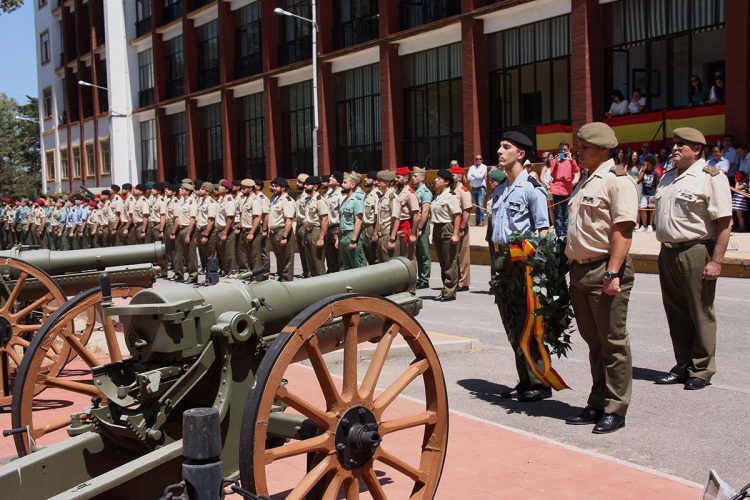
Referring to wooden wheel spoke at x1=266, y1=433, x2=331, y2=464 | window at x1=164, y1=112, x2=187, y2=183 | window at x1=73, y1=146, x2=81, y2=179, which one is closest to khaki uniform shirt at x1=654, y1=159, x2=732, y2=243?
wooden wheel spoke at x1=266, y1=433, x2=331, y2=464

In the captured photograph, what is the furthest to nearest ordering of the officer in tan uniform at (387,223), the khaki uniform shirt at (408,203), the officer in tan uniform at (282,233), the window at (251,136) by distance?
the window at (251,136) < the officer in tan uniform at (282,233) < the khaki uniform shirt at (408,203) < the officer in tan uniform at (387,223)

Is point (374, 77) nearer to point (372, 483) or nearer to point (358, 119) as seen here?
point (358, 119)

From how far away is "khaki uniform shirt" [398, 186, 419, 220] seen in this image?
15023 mm

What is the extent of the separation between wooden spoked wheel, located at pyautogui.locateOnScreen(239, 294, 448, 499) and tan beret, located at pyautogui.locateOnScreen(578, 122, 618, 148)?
8.12 feet

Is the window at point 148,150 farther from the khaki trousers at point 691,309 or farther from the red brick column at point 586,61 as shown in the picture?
the khaki trousers at point 691,309

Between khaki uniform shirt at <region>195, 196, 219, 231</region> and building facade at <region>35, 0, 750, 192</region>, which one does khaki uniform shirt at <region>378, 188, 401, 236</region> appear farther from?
building facade at <region>35, 0, 750, 192</region>

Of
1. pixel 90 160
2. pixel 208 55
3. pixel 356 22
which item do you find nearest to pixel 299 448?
pixel 356 22

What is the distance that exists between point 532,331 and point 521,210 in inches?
42.0

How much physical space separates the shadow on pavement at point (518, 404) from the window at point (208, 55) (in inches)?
1378

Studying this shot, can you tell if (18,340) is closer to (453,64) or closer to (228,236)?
(228,236)

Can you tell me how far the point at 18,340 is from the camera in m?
7.84

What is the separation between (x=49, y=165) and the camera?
201 ft

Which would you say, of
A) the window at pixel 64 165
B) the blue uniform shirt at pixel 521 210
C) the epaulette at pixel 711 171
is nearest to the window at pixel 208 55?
the window at pixel 64 165

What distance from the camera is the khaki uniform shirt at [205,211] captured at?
795 inches
